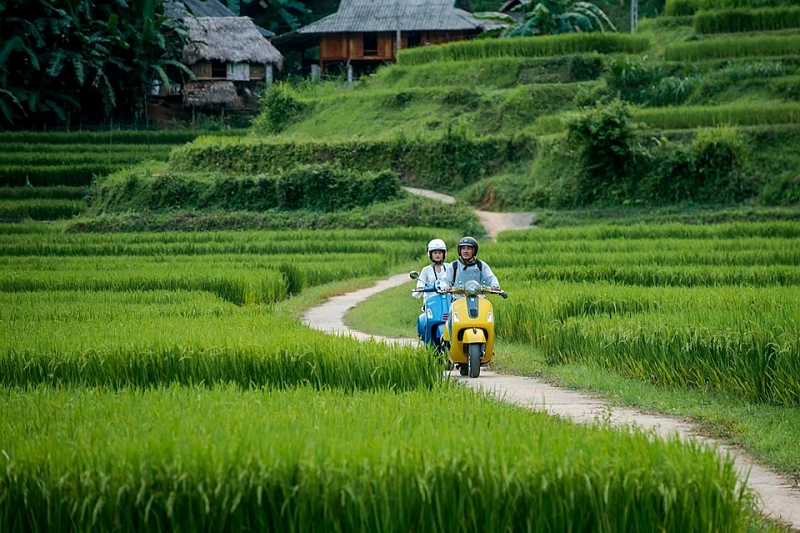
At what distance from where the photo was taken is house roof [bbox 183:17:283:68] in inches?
1861

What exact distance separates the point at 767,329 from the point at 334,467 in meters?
5.55

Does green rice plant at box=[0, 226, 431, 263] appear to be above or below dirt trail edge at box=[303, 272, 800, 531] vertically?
below

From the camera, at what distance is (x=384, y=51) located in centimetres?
5006

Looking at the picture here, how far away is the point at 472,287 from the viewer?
1093 cm

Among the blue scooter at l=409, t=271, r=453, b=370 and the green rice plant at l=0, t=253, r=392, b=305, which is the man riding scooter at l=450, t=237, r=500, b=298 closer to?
the blue scooter at l=409, t=271, r=453, b=370

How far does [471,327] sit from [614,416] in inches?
89.3

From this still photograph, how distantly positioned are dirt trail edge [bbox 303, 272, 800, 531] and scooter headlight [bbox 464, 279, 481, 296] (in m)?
0.77

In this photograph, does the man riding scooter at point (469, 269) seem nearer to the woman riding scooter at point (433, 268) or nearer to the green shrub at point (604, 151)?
the woman riding scooter at point (433, 268)

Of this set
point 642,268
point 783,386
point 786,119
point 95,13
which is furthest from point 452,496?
point 95,13

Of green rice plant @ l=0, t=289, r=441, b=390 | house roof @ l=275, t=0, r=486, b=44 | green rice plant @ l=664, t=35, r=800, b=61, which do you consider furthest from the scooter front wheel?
house roof @ l=275, t=0, r=486, b=44

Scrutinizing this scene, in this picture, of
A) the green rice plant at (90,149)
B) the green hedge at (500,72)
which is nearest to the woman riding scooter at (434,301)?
the green hedge at (500,72)

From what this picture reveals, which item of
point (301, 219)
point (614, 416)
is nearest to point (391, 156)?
point (301, 219)

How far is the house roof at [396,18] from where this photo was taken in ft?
159

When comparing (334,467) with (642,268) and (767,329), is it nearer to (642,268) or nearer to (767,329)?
(767,329)
